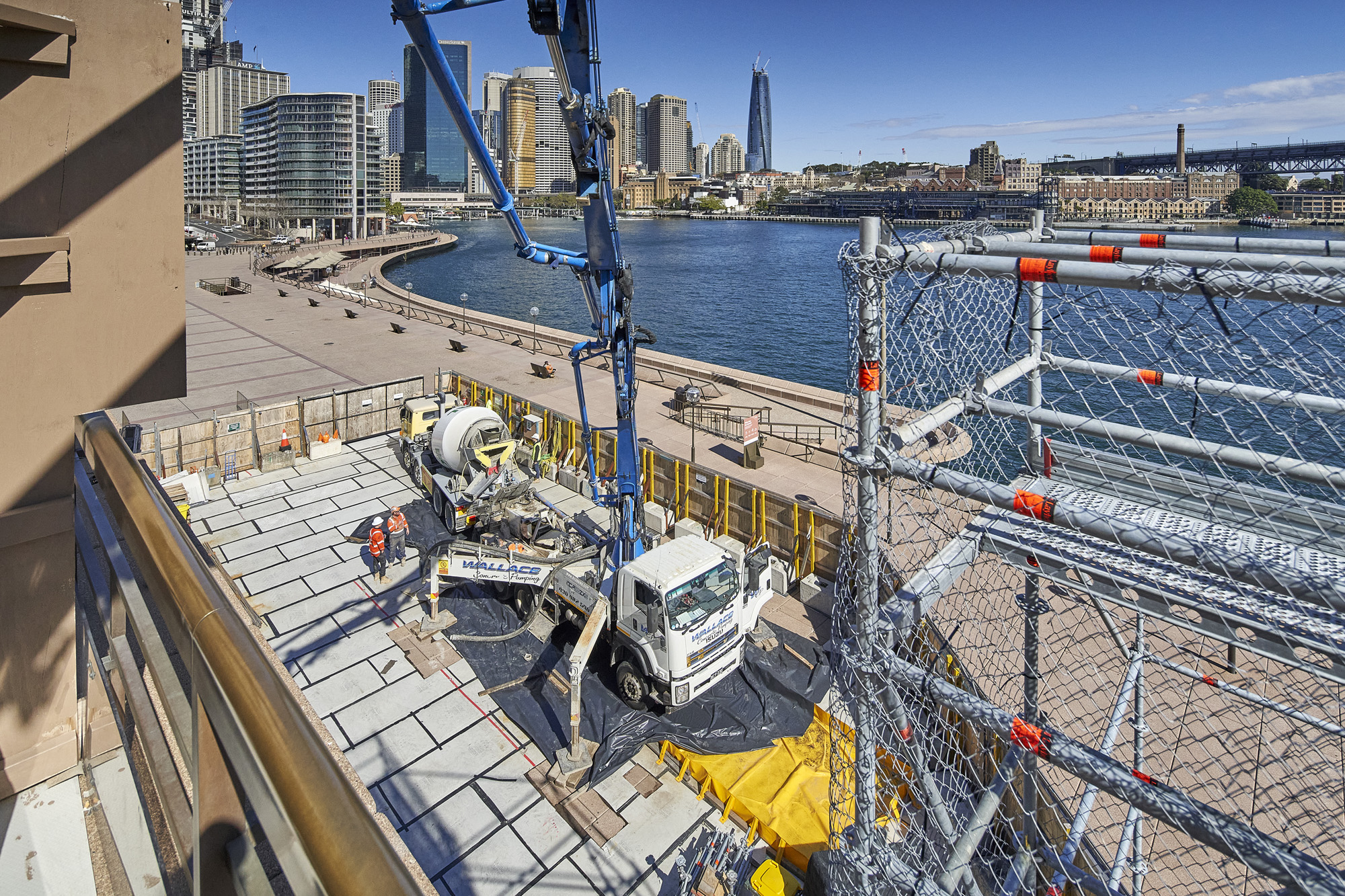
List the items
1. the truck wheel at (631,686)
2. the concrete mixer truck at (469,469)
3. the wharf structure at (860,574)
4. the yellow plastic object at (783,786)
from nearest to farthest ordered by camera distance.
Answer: the wharf structure at (860,574)
the yellow plastic object at (783,786)
the truck wheel at (631,686)
the concrete mixer truck at (469,469)

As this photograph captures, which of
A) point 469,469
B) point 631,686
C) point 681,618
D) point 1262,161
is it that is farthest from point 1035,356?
point 1262,161

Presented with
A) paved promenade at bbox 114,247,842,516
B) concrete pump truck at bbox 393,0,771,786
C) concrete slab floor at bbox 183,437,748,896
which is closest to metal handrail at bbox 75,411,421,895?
concrete slab floor at bbox 183,437,748,896

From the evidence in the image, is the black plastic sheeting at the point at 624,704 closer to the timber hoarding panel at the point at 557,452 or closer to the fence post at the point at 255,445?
the timber hoarding panel at the point at 557,452

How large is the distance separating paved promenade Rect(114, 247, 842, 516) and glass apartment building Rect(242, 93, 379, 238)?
90.1m

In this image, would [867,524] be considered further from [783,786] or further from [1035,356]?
[783,786]

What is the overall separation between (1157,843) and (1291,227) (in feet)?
468

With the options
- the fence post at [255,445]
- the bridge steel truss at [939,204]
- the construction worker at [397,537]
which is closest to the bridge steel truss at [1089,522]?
the construction worker at [397,537]

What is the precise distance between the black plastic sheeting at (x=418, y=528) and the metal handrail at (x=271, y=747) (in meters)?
12.9

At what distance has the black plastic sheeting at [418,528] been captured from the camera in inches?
558

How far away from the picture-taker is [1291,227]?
367 feet

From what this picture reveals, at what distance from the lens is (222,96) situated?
192m

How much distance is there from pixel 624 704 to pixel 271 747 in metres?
9.58

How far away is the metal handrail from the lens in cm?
78

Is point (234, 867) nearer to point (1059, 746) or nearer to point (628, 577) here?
point (1059, 746)
